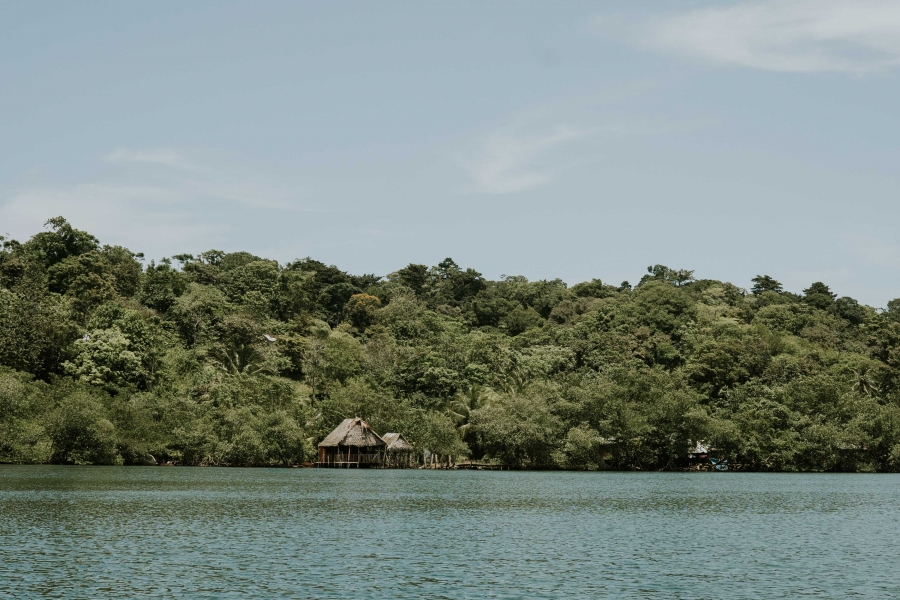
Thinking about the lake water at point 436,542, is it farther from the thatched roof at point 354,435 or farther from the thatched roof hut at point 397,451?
the thatched roof hut at point 397,451

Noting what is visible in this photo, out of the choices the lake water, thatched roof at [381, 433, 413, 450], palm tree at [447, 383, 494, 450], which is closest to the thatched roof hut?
thatched roof at [381, 433, 413, 450]

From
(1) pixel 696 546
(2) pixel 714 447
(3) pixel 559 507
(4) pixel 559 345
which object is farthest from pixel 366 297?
(1) pixel 696 546

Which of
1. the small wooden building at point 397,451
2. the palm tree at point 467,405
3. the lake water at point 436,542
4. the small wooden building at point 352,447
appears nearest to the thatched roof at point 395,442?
the small wooden building at point 397,451

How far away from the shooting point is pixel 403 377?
226 feet

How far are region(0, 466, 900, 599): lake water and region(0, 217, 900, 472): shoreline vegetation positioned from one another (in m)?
17.4

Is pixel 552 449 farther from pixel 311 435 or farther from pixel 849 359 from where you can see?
pixel 849 359

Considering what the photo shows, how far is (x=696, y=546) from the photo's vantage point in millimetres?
22016

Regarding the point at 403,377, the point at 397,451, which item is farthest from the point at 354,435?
the point at 403,377

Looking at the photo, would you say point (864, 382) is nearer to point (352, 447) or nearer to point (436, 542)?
point (352, 447)

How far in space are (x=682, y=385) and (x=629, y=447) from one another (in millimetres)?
6483

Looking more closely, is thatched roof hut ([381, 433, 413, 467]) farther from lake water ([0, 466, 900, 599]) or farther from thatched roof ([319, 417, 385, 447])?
lake water ([0, 466, 900, 599])

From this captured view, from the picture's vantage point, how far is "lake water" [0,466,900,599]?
632 inches

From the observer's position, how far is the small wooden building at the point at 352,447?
61719mm

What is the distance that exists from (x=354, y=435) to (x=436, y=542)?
40047 mm
